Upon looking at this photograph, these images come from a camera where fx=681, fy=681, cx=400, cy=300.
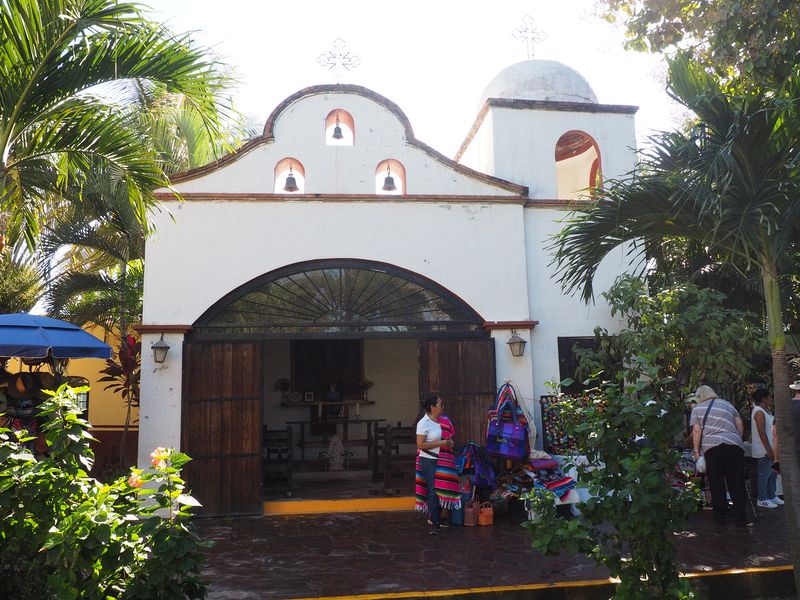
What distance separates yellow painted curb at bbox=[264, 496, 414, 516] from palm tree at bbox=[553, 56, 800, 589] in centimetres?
539

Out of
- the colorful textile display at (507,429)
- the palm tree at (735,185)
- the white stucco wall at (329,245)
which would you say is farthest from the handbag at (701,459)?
the white stucco wall at (329,245)

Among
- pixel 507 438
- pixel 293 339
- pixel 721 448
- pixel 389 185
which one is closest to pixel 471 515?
pixel 507 438

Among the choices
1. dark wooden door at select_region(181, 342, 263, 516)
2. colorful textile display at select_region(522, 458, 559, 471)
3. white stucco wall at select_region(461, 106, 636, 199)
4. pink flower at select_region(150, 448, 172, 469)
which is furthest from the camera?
white stucco wall at select_region(461, 106, 636, 199)

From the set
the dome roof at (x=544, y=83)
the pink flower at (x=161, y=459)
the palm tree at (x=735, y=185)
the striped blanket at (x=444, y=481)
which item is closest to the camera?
the pink flower at (x=161, y=459)

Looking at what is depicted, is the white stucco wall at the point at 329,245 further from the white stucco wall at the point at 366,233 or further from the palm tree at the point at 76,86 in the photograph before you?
the palm tree at the point at 76,86

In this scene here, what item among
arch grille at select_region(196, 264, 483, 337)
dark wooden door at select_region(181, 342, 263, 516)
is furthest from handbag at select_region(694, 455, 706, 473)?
dark wooden door at select_region(181, 342, 263, 516)

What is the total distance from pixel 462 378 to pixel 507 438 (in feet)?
3.92

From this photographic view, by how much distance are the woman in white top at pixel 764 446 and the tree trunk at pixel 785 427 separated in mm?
3018

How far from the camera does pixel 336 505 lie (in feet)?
31.5

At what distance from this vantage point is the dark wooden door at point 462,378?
954 centimetres

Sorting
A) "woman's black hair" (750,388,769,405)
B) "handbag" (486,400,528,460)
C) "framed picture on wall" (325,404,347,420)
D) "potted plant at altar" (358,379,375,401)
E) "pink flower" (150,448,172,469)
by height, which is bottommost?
"handbag" (486,400,528,460)

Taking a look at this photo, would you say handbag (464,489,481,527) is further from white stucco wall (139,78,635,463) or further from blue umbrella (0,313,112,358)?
blue umbrella (0,313,112,358)

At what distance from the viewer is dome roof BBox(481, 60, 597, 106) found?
11.8 metres

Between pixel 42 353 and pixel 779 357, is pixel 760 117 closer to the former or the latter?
pixel 779 357
